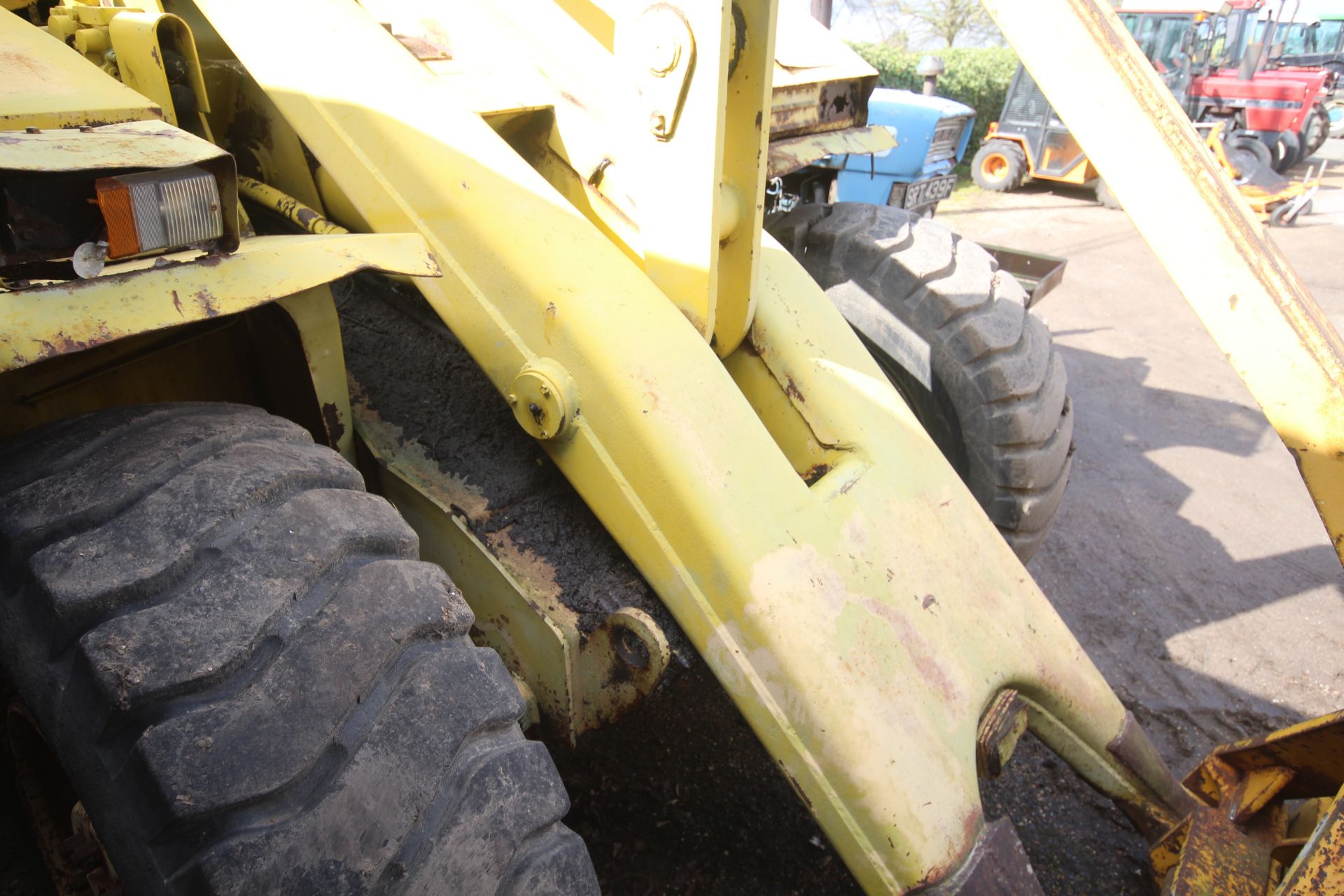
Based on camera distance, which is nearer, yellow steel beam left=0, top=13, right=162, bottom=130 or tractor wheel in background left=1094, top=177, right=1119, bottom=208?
yellow steel beam left=0, top=13, right=162, bottom=130

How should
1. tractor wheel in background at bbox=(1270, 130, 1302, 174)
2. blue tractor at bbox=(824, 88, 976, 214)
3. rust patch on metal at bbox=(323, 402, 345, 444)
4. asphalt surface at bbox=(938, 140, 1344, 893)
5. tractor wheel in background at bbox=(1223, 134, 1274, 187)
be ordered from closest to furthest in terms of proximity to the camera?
rust patch on metal at bbox=(323, 402, 345, 444)
asphalt surface at bbox=(938, 140, 1344, 893)
blue tractor at bbox=(824, 88, 976, 214)
tractor wheel in background at bbox=(1223, 134, 1274, 187)
tractor wheel in background at bbox=(1270, 130, 1302, 174)

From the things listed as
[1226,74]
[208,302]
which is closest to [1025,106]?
[1226,74]

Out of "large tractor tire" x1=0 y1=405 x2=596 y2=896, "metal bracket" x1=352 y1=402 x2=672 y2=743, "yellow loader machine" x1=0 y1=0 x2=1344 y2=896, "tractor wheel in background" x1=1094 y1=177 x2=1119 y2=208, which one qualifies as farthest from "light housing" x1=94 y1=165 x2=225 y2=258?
"tractor wheel in background" x1=1094 y1=177 x2=1119 y2=208

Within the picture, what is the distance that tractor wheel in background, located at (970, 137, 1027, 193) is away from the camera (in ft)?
35.5

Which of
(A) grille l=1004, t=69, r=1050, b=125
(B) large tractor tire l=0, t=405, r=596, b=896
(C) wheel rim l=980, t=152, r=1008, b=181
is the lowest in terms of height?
(C) wheel rim l=980, t=152, r=1008, b=181

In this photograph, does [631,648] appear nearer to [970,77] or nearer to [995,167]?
[995,167]

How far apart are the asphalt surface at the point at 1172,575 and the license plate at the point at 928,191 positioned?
1267 millimetres

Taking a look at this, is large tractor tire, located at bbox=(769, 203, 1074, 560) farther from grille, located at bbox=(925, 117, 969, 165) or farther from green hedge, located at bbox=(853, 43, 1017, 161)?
green hedge, located at bbox=(853, 43, 1017, 161)

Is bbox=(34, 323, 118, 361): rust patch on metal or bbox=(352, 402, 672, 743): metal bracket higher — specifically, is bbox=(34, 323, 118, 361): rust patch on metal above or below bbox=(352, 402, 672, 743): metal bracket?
above

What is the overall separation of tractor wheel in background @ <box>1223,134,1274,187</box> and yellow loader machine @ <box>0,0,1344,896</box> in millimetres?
10562

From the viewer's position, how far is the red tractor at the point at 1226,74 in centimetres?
1092

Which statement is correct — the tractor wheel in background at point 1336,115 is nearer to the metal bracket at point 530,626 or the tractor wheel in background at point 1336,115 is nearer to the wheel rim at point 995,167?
the wheel rim at point 995,167

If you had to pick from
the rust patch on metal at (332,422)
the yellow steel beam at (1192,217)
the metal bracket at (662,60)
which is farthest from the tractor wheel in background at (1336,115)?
the rust patch on metal at (332,422)

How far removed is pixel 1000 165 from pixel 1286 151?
4151mm
